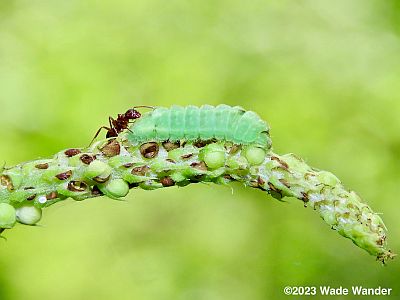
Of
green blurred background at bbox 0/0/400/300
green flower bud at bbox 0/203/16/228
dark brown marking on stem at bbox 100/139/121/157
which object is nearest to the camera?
green flower bud at bbox 0/203/16/228

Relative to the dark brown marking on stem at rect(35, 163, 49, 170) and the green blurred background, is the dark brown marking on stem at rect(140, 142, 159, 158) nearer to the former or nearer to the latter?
the dark brown marking on stem at rect(35, 163, 49, 170)

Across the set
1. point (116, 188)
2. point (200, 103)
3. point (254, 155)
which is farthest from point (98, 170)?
point (200, 103)

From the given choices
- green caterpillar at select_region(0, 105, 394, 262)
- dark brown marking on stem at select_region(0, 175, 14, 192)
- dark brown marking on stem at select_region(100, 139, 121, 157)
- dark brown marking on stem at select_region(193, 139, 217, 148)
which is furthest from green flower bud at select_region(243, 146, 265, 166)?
dark brown marking on stem at select_region(0, 175, 14, 192)

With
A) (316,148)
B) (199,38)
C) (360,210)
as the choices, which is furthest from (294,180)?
(199,38)

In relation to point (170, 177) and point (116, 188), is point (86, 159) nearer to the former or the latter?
point (116, 188)

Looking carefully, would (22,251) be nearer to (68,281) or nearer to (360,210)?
(68,281)
